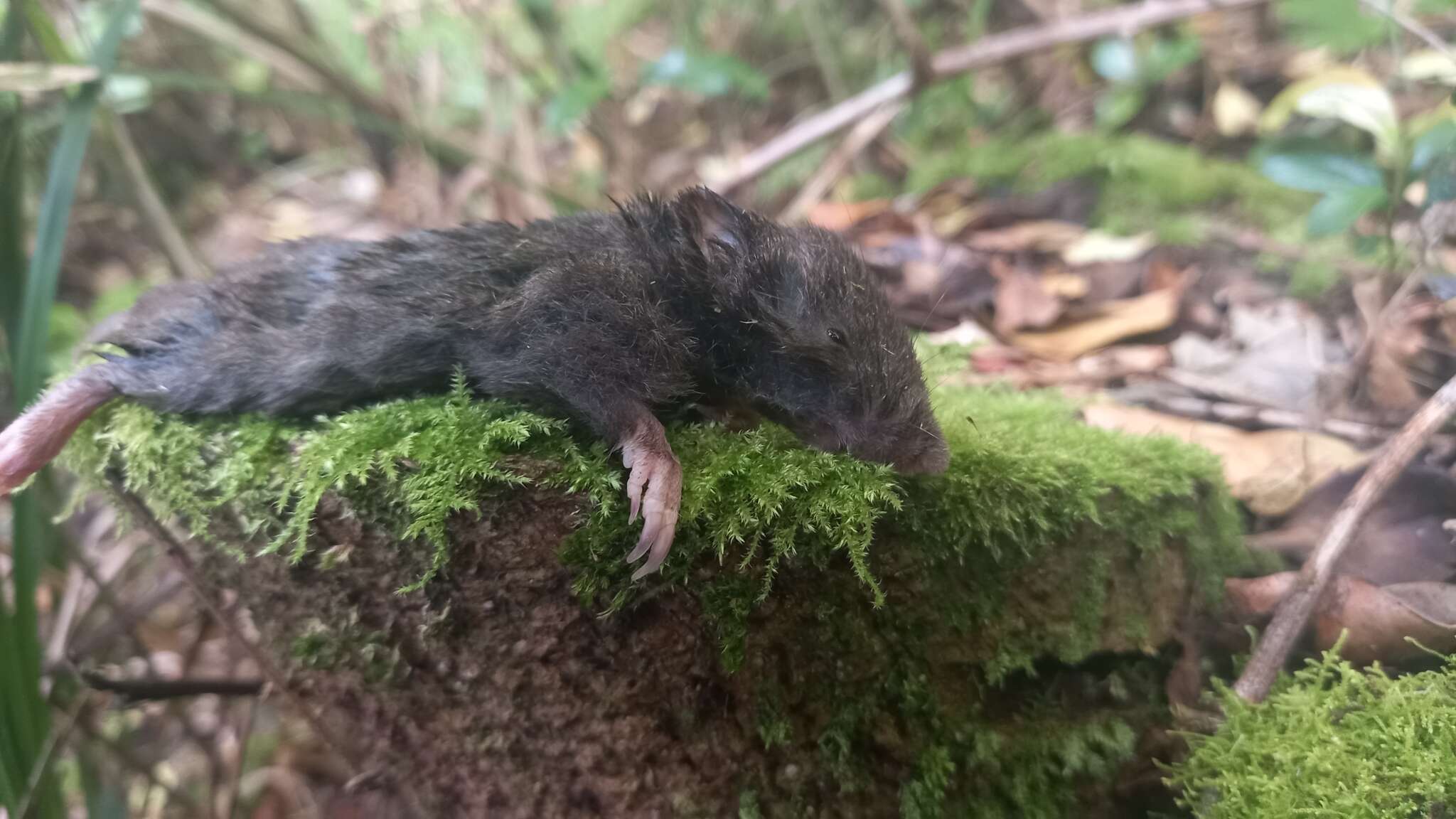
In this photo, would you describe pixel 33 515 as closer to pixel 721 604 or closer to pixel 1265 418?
pixel 721 604

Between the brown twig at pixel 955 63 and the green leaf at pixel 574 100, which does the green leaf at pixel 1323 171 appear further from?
the green leaf at pixel 574 100

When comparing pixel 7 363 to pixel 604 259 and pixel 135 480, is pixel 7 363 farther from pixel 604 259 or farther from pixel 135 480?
pixel 604 259

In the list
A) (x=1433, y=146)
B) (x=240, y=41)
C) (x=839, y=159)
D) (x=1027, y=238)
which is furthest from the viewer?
(x=839, y=159)

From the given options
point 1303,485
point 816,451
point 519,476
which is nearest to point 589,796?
point 519,476

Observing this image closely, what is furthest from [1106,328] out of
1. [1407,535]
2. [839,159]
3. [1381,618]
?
[839,159]

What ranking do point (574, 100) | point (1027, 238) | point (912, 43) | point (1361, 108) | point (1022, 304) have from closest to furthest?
point (1361, 108), point (1022, 304), point (574, 100), point (1027, 238), point (912, 43)

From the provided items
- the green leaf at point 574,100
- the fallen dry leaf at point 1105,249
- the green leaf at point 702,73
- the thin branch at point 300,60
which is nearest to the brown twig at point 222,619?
the thin branch at point 300,60

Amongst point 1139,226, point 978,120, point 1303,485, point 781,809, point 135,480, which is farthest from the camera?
point 978,120
